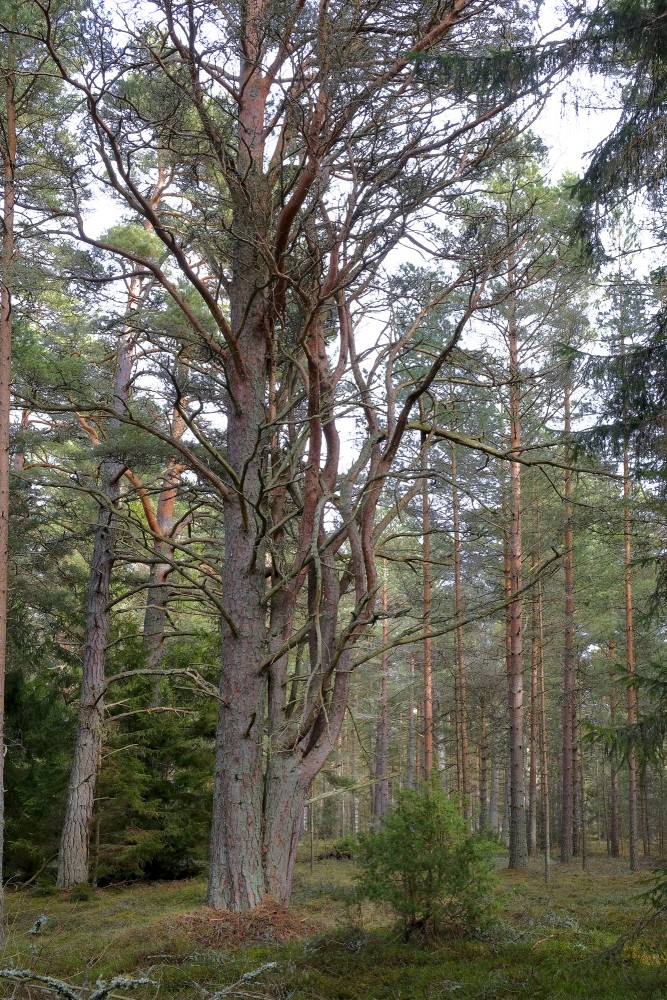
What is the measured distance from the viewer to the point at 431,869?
6.72 meters

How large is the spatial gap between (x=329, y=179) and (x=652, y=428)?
A: 366 cm

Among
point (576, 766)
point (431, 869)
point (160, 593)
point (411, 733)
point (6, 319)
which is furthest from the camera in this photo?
point (411, 733)

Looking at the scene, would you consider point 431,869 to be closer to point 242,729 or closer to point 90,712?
point 242,729

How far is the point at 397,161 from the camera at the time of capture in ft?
24.2

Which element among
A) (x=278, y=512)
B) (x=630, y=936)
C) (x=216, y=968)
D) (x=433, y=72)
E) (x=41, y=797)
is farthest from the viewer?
(x=41, y=797)

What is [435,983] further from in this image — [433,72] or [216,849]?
[433,72]

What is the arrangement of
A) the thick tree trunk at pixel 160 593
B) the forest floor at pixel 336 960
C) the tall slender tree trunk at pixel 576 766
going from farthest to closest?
the tall slender tree trunk at pixel 576 766 → the thick tree trunk at pixel 160 593 → the forest floor at pixel 336 960

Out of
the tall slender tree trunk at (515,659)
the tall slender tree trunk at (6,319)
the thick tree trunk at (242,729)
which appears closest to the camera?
the thick tree trunk at (242,729)

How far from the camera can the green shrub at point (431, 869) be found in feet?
22.0

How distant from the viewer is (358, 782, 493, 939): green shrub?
6.70 meters

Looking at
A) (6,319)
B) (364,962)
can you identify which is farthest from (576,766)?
(6,319)

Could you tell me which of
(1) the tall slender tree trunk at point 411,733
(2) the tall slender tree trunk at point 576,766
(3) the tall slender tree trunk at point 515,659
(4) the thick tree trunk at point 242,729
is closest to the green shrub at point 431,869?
(4) the thick tree trunk at point 242,729

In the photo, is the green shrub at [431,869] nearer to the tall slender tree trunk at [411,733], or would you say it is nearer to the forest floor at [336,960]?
the forest floor at [336,960]

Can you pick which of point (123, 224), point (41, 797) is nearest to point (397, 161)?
point (123, 224)
